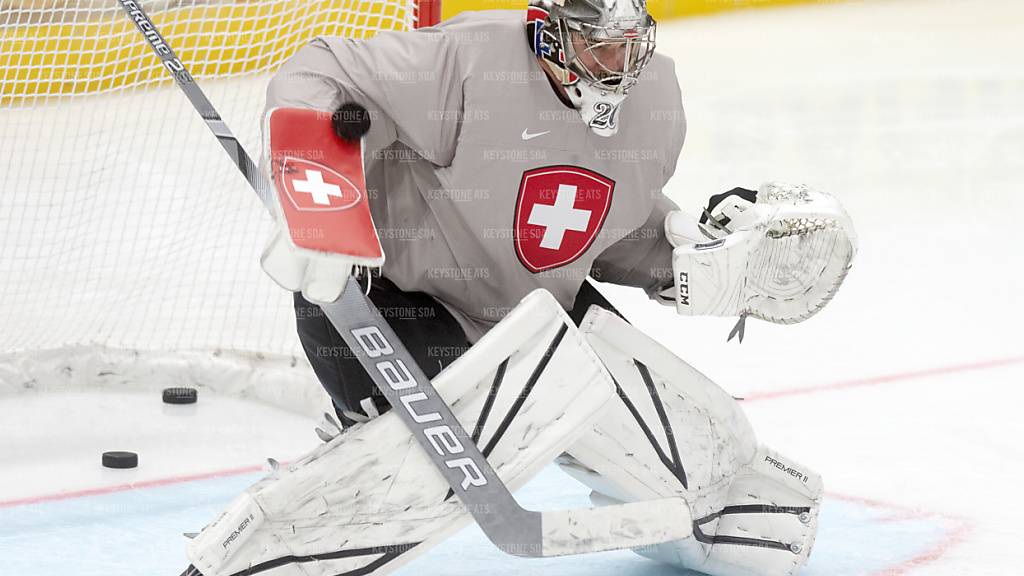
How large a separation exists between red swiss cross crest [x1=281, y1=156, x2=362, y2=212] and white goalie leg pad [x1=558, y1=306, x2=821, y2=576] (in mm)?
512

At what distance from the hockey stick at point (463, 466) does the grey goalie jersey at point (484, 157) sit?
8.9 inches

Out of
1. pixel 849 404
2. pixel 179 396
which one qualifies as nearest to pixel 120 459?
pixel 179 396

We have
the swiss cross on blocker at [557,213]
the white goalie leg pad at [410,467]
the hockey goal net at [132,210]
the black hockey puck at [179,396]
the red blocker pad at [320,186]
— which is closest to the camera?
the red blocker pad at [320,186]

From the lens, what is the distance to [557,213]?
2.21 meters

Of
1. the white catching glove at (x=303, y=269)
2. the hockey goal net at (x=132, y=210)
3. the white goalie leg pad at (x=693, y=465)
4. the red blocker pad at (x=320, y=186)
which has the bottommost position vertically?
the hockey goal net at (x=132, y=210)

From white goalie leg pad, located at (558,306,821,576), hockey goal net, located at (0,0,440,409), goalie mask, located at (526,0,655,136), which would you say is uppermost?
goalie mask, located at (526,0,655,136)

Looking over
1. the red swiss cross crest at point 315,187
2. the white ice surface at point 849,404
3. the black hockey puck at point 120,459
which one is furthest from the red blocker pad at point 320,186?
the black hockey puck at point 120,459

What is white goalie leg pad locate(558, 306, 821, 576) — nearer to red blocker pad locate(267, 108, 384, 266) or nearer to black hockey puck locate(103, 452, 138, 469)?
red blocker pad locate(267, 108, 384, 266)

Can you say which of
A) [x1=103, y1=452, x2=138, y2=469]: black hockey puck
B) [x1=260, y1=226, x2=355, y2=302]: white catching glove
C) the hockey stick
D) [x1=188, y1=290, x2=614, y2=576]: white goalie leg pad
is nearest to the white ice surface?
[x1=103, y1=452, x2=138, y2=469]: black hockey puck

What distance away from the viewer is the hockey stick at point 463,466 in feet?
6.39

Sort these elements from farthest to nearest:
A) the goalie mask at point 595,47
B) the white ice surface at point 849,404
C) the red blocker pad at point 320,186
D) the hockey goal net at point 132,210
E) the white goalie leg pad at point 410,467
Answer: the hockey goal net at point 132,210 → the white ice surface at point 849,404 → the goalie mask at point 595,47 → the white goalie leg pad at point 410,467 → the red blocker pad at point 320,186

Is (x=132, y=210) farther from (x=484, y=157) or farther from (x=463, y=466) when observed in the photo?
(x=463, y=466)

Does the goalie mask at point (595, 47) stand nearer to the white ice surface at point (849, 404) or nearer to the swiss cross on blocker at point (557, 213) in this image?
the swiss cross on blocker at point (557, 213)

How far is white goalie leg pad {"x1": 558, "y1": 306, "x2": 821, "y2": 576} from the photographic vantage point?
7.11 ft
